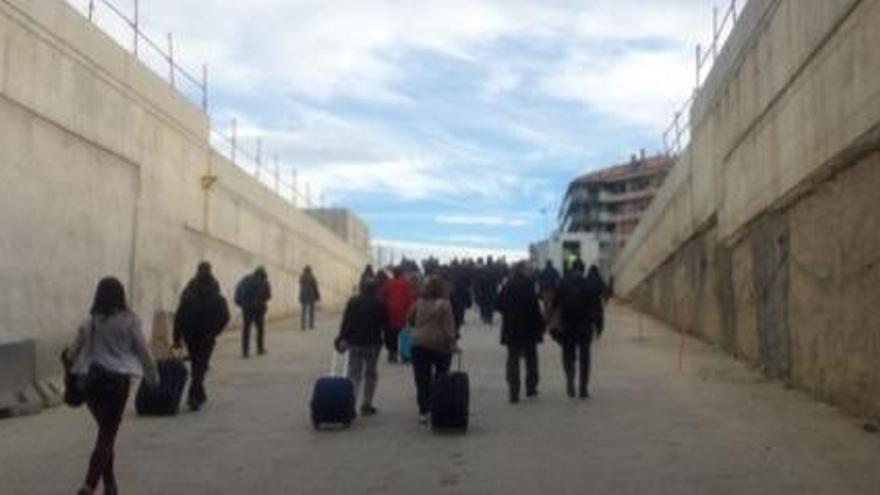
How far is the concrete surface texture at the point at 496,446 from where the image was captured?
11.2 metres

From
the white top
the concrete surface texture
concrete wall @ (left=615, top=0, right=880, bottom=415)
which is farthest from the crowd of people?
the white top

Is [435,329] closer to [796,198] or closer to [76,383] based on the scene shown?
[796,198]

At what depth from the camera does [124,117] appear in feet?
76.4

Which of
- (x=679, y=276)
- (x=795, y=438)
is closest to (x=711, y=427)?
(x=795, y=438)

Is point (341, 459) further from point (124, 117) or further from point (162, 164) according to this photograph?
point (162, 164)

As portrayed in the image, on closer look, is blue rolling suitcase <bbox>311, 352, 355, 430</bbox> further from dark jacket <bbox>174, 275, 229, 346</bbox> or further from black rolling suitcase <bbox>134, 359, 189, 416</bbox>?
dark jacket <bbox>174, 275, 229, 346</bbox>

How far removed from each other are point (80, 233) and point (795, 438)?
11205 millimetres

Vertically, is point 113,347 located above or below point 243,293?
below

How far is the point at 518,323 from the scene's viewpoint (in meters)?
17.2

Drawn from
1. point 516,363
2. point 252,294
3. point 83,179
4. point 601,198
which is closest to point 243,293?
point 252,294

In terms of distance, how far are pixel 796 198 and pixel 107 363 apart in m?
10.3

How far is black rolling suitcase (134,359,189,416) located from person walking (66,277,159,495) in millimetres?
5798

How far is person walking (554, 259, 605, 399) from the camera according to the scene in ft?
57.5

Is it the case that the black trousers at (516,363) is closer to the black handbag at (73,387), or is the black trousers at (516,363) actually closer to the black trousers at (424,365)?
the black trousers at (424,365)
